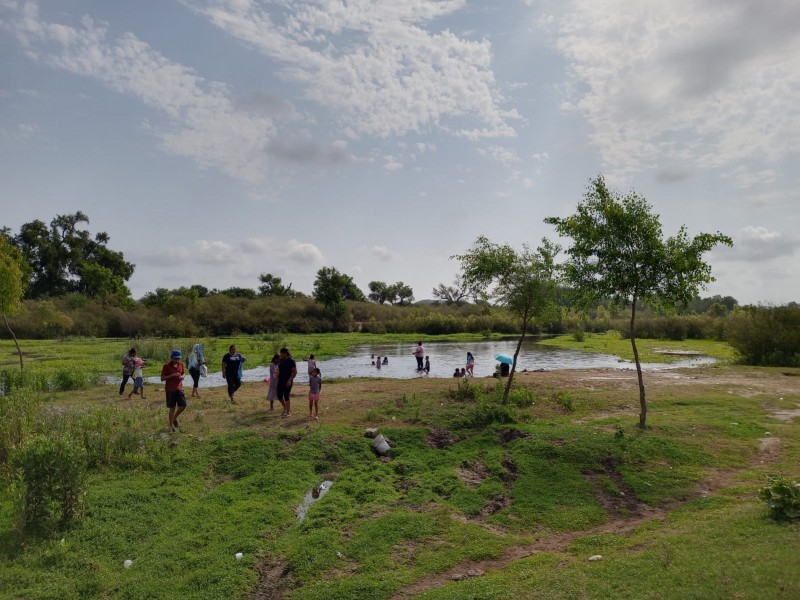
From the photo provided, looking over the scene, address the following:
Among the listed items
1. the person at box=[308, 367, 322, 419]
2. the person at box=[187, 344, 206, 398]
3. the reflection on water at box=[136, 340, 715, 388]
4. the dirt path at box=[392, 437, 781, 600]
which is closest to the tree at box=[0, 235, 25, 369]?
the reflection on water at box=[136, 340, 715, 388]

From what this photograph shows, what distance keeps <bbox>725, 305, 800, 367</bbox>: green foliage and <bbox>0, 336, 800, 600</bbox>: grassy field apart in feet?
57.6

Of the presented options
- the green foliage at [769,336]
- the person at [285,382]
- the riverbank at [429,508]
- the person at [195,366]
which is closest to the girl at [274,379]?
the person at [285,382]

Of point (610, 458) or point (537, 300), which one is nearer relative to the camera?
point (610, 458)

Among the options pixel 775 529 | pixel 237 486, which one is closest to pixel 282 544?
pixel 237 486

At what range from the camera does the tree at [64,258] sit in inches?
2749

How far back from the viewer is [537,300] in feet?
58.8

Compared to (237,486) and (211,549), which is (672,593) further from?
(237,486)

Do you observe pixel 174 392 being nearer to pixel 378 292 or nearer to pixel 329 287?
pixel 329 287

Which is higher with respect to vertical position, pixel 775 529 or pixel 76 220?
pixel 76 220

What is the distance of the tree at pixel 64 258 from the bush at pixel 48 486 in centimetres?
6599

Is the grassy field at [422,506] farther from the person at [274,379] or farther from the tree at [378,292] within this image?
the tree at [378,292]

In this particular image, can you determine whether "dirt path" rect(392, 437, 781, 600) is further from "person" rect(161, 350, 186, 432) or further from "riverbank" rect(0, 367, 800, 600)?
"person" rect(161, 350, 186, 432)

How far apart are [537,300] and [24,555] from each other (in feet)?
49.3

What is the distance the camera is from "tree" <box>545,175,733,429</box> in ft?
48.3
